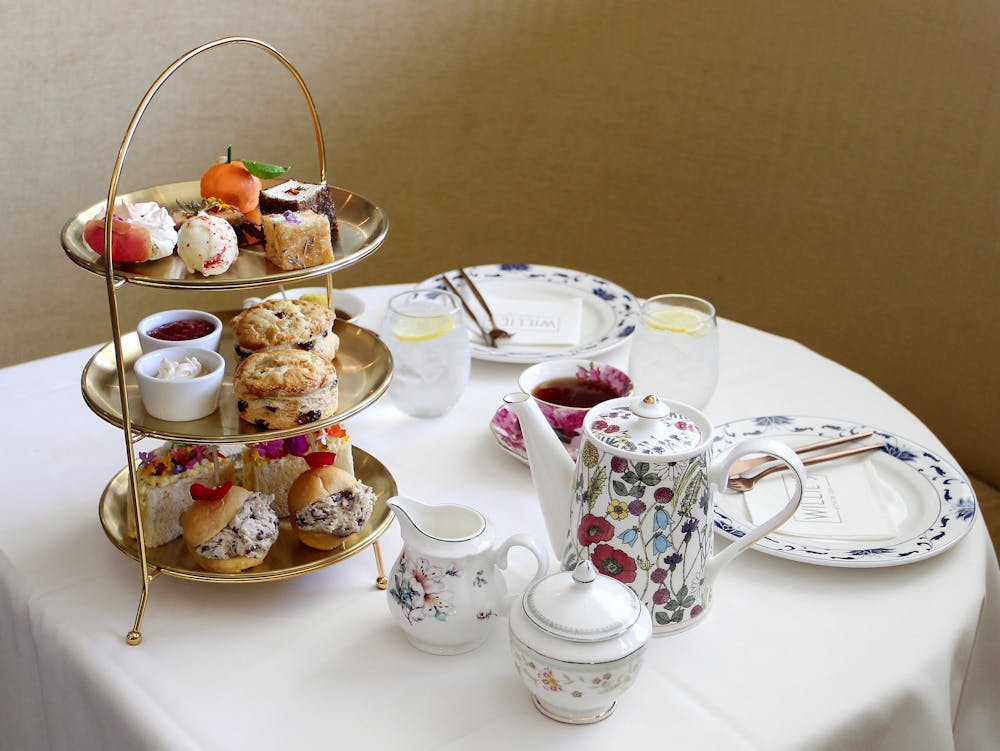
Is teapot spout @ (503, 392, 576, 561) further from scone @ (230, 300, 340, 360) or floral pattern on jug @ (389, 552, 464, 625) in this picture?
scone @ (230, 300, 340, 360)

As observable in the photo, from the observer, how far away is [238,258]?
1.00 meters

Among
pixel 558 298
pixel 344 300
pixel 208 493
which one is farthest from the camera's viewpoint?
pixel 558 298

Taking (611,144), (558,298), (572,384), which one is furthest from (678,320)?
(611,144)

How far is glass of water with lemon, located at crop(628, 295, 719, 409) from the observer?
4.11 feet

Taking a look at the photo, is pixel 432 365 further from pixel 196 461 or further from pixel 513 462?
pixel 196 461

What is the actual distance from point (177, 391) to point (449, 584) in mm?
320

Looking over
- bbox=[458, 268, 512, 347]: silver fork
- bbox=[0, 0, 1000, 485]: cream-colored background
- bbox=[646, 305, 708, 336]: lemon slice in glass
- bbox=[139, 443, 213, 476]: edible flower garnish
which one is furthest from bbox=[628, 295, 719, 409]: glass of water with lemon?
bbox=[0, 0, 1000, 485]: cream-colored background

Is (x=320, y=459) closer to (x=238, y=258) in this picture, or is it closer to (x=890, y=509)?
(x=238, y=258)

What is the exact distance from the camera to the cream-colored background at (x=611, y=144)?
2223mm

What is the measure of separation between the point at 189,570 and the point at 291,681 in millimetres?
172

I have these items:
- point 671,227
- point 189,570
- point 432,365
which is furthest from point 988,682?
point 671,227

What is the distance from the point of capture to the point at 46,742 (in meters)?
Result: 1.00

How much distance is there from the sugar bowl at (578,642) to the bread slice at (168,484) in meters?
0.40

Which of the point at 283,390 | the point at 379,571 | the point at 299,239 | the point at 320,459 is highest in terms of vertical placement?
the point at 299,239
